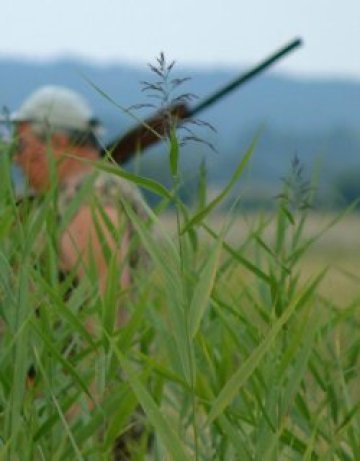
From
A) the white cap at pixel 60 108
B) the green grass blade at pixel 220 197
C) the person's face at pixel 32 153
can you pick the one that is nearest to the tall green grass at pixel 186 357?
the green grass blade at pixel 220 197

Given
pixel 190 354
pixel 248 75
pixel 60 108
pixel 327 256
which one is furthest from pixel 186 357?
pixel 60 108

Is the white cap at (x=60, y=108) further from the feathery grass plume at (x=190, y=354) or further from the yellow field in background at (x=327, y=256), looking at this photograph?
the feathery grass plume at (x=190, y=354)

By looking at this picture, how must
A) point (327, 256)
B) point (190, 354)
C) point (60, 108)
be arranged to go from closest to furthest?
point (190, 354) < point (327, 256) < point (60, 108)

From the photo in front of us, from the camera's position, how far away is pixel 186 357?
1652mm

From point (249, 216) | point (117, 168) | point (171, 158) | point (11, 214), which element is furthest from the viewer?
point (249, 216)

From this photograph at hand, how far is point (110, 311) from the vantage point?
191cm

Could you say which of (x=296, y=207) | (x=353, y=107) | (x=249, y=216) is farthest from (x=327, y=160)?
(x=353, y=107)

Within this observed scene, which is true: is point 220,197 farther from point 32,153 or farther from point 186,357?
point 32,153

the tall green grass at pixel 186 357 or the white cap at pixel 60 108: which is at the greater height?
the tall green grass at pixel 186 357

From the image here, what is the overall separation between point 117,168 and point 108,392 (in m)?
0.36

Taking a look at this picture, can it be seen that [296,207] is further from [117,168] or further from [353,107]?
[353,107]

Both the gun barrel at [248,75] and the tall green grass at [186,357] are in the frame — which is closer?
the tall green grass at [186,357]

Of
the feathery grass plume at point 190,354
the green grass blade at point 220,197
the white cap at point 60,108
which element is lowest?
the white cap at point 60,108

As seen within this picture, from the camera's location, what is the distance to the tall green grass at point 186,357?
5.49 ft
